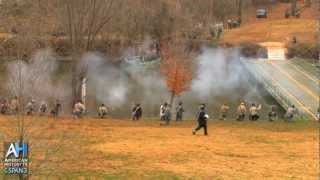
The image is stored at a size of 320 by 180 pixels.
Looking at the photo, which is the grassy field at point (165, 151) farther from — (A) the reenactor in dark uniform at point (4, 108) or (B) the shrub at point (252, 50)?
(B) the shrub at point (252, 50)

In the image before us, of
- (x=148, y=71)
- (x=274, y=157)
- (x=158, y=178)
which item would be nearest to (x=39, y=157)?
(x=158, y=178)

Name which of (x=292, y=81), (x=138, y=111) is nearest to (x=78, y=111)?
(x=138, y=111)

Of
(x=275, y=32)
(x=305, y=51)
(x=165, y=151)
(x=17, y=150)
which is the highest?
(x=275, y=32)

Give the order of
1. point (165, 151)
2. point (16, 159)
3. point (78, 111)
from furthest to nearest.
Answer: point (78, 111), point (165, 151), point (16, 159)

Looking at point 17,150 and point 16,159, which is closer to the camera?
point 17,150

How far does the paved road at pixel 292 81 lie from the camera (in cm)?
4247

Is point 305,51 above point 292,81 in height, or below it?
above

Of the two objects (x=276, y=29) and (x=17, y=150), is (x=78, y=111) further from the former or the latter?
(x=276, y=29)

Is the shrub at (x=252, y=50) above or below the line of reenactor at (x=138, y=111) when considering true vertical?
above

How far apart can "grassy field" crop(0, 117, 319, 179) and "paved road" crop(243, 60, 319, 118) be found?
30.2 feet

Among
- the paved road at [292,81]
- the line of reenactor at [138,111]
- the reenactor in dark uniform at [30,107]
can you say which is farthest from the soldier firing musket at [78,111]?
the paved road at [292,81]

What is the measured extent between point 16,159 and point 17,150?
0.26 metres

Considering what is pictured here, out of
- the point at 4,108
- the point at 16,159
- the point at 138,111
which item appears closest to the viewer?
the point at 16,159

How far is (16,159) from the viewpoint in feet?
49.9
